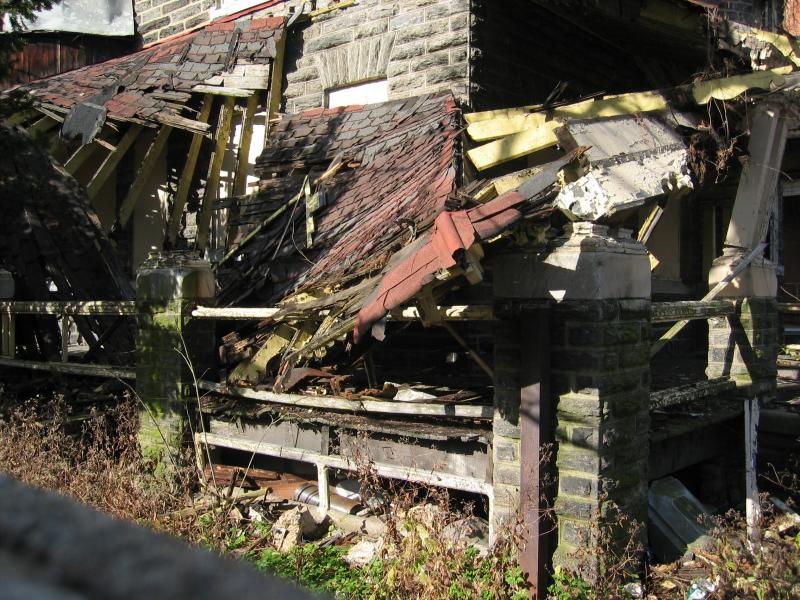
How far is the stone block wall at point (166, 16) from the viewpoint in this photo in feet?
38.0

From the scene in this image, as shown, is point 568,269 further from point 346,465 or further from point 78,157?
point 78,157

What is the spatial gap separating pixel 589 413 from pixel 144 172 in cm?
765

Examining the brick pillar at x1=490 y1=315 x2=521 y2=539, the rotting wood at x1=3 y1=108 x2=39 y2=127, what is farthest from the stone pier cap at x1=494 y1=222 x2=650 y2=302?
the rotting wood at x1=3 y1=108 x2=39 y2=127

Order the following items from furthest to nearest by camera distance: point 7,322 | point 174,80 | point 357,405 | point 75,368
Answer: point 174,80 < point 7,322 < point 75,368 < point 357,405

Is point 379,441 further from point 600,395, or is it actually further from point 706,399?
point 706,399

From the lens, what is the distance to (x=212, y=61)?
1045cm

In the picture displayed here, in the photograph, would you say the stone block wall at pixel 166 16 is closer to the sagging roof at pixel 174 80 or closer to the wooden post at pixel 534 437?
the sagging roof at pixel 174 80

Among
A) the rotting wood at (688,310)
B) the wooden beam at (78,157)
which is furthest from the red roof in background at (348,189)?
the wooden beam at (78,157)

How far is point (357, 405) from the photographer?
5668mm

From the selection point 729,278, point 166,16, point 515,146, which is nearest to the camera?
point 515,146

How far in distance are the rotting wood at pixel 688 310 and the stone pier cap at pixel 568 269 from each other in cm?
82

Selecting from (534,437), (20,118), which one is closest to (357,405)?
(534,437)

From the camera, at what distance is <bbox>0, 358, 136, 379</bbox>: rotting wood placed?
7.43m

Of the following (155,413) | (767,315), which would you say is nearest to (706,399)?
(767,315)
